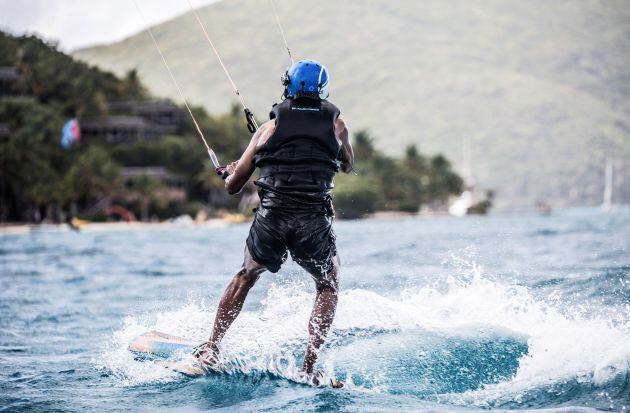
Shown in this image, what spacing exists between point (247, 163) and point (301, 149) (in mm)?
452

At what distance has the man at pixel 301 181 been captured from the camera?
5.66 metres

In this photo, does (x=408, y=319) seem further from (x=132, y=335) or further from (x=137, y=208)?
(x=137, y=208)

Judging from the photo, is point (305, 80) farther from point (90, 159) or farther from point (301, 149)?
point (90, 159)

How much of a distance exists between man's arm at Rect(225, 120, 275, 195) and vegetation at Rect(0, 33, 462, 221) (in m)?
52.7

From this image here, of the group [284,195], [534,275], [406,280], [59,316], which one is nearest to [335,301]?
[284,195]

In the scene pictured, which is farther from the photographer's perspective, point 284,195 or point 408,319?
point 408,319

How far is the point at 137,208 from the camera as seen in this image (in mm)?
76625

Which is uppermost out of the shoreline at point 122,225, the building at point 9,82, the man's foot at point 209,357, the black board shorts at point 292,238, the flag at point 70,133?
the building at point 9,82

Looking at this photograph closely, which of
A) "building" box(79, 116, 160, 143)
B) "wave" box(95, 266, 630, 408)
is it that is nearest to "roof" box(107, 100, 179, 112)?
"building" box(79, 116, 160, 143)

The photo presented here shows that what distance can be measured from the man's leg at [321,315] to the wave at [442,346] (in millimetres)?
212

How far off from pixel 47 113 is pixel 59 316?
6537 centimetres

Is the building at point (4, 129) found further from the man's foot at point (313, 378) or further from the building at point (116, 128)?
the man's foot at point (313, 378)

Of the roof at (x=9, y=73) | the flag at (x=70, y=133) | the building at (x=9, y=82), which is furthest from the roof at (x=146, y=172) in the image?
the roof at (x=9, y=73)

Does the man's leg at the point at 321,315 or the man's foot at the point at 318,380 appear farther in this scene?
the man's leg at the point at 321,315
